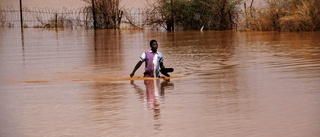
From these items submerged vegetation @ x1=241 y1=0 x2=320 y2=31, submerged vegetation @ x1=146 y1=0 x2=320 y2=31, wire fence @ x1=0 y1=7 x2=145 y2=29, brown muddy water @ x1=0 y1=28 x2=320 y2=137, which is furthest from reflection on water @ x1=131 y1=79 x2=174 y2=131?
wire fence @ x1=0 y1=7 x2=145 y2=29

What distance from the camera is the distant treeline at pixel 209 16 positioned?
3588 centimetres

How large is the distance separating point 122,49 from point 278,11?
39.9 ft

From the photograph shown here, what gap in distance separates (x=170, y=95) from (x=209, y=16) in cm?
2837

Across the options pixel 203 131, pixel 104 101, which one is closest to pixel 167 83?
pixel 104 101

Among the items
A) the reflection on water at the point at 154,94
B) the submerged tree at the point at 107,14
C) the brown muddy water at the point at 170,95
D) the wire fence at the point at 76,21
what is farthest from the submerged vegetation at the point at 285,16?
the reflection on water at the point at 154,94

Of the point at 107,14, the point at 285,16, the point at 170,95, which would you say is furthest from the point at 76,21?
the point at 170,95

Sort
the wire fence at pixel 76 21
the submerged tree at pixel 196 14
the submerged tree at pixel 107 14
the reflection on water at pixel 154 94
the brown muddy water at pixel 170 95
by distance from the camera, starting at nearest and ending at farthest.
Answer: the brown muddy water at pixel 170 95 < the reflection on water at pixel 154 94 < the submerged tree at pixel 196 14 < the submerged tree at pixel 107 14 < the wire fence at pixel 76 21

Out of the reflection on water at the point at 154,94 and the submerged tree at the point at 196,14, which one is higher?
the submerged tree at the point at 196,14

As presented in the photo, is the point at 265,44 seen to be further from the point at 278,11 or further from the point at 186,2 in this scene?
the point at 186,2

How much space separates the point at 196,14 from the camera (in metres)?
42.4

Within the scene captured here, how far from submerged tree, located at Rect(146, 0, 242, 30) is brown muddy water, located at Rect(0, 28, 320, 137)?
1624cm

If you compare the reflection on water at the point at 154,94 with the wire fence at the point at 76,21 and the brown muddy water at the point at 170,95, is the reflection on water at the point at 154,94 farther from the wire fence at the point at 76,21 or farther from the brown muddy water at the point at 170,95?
the wire fence at the point at 76,21

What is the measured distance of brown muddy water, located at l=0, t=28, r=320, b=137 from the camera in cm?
1042

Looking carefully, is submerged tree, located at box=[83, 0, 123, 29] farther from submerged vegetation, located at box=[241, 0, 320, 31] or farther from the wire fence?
submerged vegetation, located at box=[241, 0, 320, 31]
